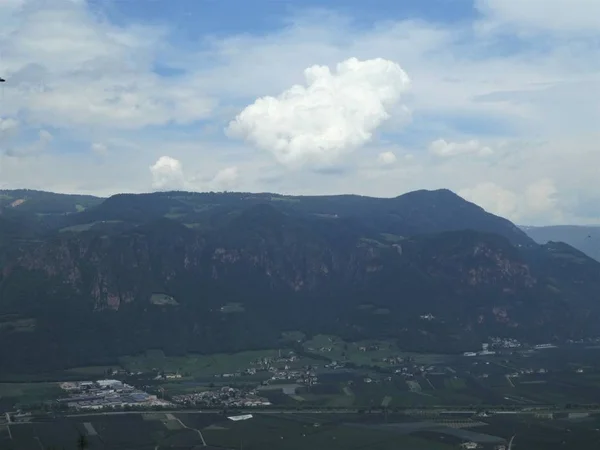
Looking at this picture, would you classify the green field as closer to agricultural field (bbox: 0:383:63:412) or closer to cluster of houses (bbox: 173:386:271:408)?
cluster of houses (bbox: 173:386:271:408)

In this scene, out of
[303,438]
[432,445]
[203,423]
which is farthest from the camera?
[203,423]

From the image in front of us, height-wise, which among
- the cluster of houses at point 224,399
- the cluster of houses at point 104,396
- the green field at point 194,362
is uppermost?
the green field at point 194,362

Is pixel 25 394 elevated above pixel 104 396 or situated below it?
below

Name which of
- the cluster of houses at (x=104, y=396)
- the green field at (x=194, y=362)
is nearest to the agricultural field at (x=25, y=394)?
the cluster of houses at (x=104, y=396)

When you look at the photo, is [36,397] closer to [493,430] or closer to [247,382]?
[247,382]

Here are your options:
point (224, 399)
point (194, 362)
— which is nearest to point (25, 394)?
point (224, 399)

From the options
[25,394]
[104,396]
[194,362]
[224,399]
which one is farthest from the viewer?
[194,362]

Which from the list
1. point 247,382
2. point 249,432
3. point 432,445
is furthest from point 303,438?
point 247,382

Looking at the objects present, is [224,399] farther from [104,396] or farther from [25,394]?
[25,394]

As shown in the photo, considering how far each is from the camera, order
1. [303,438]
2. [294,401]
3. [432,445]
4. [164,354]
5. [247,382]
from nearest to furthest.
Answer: [432,445] → [303,438] → [294,401] → [247,382] → [164,354]

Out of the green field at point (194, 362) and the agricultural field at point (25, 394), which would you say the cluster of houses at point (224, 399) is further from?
the green field at point (194, 362)

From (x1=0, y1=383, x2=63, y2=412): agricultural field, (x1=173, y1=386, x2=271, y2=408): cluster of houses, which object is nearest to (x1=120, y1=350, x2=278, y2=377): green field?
(x1=173, y1=386, x2=271, y2=408): cluster of houses
